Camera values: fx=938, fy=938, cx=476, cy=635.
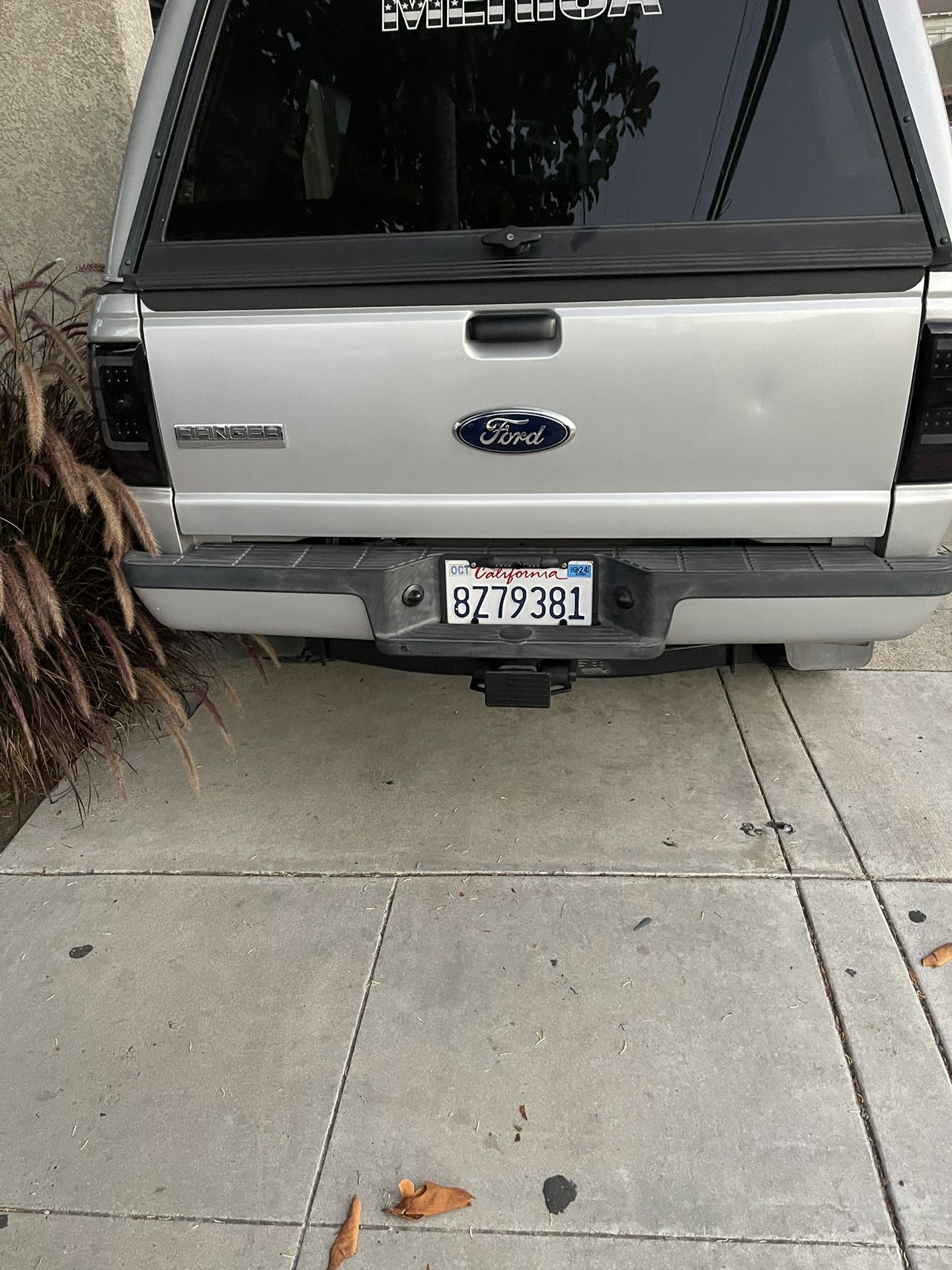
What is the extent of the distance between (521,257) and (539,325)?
15 centimetres

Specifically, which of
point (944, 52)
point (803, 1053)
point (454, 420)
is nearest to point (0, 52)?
point (454, 420)

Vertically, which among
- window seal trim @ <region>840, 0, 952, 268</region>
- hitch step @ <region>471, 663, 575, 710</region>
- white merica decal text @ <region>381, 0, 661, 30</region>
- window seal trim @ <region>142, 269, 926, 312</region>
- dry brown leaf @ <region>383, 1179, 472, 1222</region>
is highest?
white merica decal text @ <region>381, 0, 661, 30</region>

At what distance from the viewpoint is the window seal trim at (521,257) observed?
6.68 feet

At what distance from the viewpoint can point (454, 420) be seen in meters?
2.23

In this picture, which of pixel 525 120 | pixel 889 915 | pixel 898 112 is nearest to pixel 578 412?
pixel 525 120

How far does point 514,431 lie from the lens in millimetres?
2221

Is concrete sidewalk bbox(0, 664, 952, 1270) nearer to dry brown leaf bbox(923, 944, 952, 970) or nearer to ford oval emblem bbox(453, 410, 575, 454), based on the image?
dry brown leaf bbox(923, 944, 952, 970)

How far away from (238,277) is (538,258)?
0.71 m

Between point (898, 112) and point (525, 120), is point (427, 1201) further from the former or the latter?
point (898, 112)

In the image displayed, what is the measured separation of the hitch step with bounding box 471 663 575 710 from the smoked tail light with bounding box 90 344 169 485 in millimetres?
992

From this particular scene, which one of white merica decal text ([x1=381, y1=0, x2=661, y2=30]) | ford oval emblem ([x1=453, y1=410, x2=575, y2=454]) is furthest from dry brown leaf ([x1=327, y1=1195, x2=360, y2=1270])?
white merica decal text ([x1=381, y1=0, x2=661, y2=30])

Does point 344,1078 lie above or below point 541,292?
below

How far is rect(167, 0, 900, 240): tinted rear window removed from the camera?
209cm

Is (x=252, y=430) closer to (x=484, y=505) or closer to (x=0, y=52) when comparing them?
(x=484, y=505)
